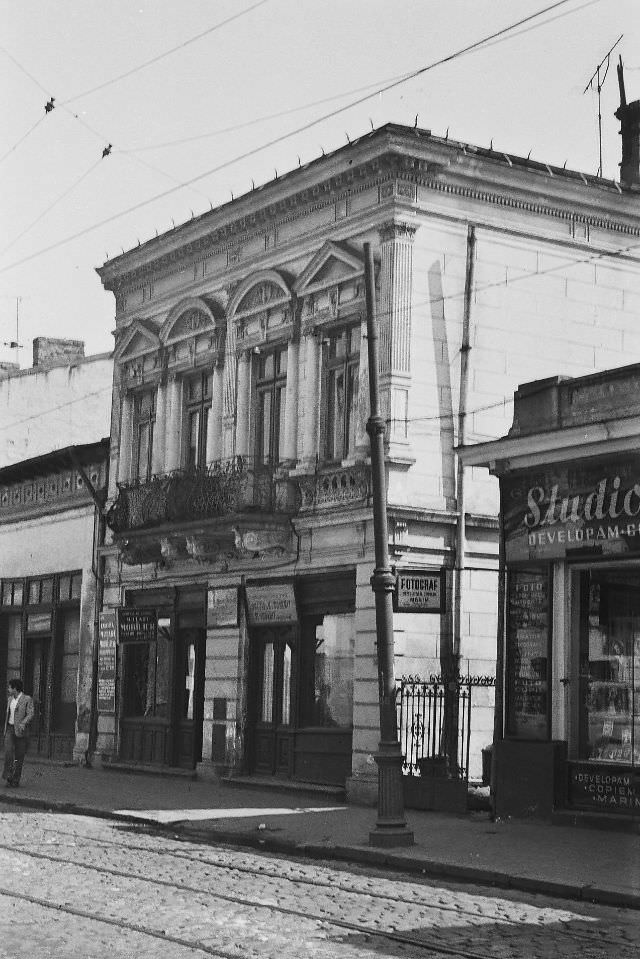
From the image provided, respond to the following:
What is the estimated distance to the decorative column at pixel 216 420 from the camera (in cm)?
2616

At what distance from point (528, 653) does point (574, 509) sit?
6.62 feet

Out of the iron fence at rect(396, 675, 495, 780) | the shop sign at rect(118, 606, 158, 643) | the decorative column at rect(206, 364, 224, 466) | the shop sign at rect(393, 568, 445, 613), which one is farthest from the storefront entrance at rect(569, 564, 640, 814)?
the shop sign at rect(118, 606, 158, 643)

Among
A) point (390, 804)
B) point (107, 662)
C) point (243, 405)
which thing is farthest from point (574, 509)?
point (107, 662)

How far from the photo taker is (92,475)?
3102 cm

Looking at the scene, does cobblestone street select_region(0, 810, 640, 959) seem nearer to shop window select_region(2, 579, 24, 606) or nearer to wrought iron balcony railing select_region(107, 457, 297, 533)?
wrought iron balcony railing select_region(107, 457, 297, 533)

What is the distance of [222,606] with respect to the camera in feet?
83.8

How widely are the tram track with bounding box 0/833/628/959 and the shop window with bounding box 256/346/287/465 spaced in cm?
1048

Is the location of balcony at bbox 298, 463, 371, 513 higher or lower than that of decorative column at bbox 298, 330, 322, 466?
lower

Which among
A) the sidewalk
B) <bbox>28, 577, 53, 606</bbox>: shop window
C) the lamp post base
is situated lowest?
the sidewalk

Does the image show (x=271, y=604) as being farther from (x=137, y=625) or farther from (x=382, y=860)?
(x=382, y=860)

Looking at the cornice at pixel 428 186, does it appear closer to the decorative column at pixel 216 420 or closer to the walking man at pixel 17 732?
the decorative column at pixel 216 420

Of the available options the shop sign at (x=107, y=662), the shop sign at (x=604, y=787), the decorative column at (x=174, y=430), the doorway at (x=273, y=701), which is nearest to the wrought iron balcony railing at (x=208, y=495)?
the decorative column at (x=174, y=430)

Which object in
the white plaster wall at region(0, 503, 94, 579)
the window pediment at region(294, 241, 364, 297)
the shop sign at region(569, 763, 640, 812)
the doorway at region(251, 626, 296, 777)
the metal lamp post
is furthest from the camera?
the white plaster wall at region(0, 503, 94, 579)

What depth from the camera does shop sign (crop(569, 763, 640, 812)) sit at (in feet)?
56.5
